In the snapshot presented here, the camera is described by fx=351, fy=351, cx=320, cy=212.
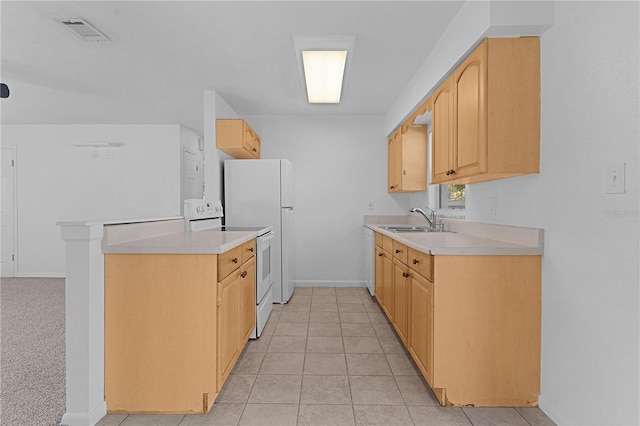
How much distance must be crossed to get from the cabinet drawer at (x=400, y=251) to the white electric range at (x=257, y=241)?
46.0 inches

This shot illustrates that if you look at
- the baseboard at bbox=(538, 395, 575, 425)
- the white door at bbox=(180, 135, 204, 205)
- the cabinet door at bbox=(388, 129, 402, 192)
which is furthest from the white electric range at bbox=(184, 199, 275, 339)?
the white door at bbox=(180, 135, 204, 205)

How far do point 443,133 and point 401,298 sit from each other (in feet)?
4.21

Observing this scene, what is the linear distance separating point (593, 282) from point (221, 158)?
367cm

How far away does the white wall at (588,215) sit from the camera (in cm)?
140

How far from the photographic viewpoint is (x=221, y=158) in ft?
13.7

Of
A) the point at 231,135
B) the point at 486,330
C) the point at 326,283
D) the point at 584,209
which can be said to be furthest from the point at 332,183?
the point at 584,209

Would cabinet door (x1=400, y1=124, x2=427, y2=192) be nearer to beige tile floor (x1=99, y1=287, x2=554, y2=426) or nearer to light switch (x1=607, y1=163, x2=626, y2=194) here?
beige tile floor (x1=99, y1=287, x2=554, y2=426)

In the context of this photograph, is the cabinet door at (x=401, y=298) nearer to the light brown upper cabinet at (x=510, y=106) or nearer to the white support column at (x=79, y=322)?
the light brown upper cabinet at (x=510, y=106)

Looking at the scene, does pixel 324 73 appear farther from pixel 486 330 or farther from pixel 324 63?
pixel 486 330

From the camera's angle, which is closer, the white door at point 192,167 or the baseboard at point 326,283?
the baseboard at point 326,283

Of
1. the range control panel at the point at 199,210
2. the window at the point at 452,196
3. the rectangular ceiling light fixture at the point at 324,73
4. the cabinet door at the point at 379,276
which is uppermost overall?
the rectangular ceiling light fixture at the point at 324,73

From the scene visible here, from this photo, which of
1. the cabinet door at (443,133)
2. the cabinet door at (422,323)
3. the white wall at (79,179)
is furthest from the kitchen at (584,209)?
the white wall at (79,179)

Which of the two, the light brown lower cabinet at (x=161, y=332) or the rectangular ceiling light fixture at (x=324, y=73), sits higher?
the rectangular ceiling light fixture at (x=324, y=73)

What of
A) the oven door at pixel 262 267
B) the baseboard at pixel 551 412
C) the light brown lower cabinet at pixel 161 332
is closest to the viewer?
the baseboard at pixel 551 412
